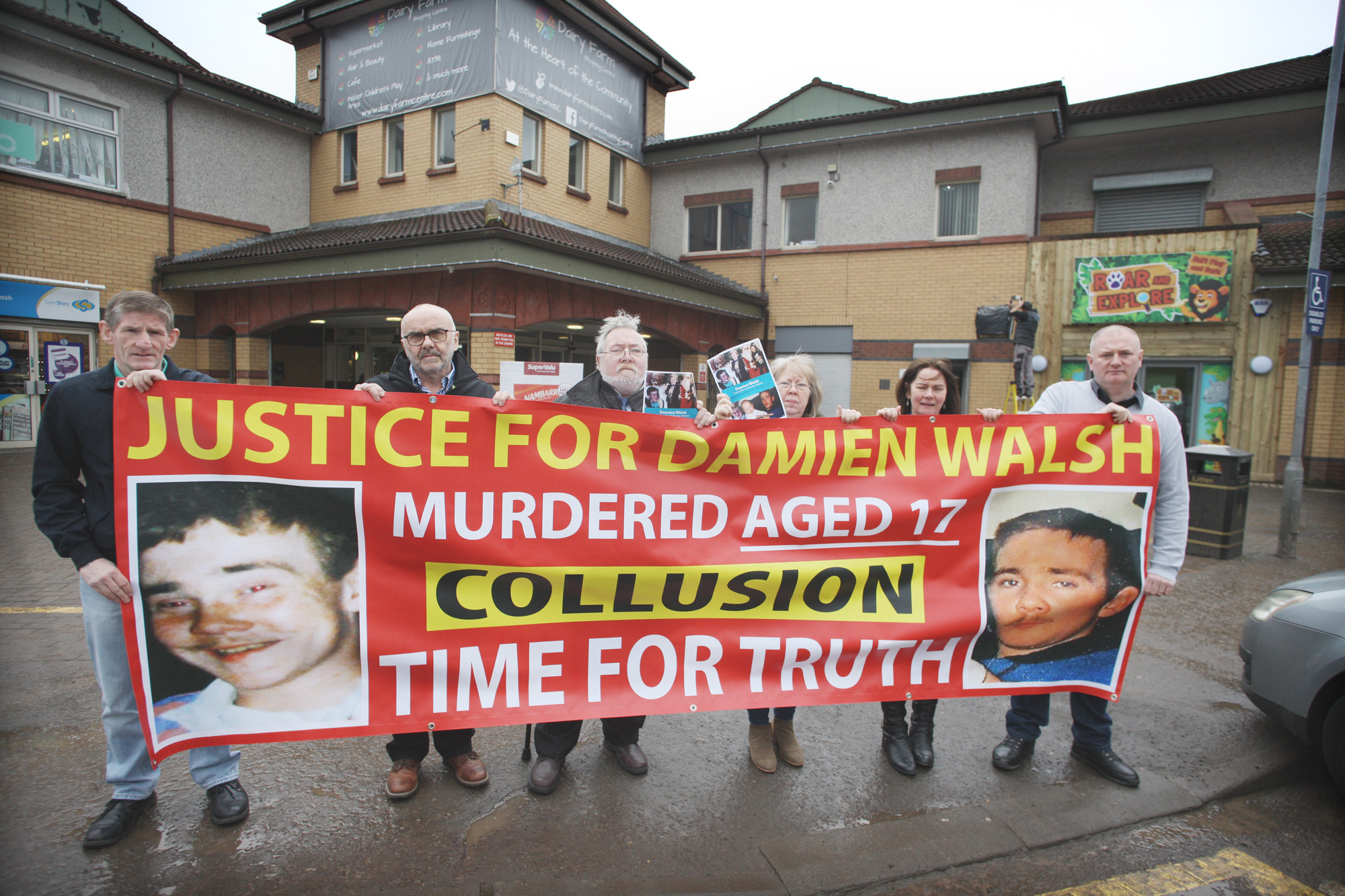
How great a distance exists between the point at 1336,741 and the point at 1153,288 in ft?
47.2

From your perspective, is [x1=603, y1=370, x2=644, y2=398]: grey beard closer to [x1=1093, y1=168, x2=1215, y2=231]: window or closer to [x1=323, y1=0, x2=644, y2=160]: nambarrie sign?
[x1=323, y1=0, x2=644, y2=160]: nambarrie sign

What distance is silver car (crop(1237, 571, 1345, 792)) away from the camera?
3.12 m

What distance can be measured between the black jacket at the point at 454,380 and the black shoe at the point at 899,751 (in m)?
2.49

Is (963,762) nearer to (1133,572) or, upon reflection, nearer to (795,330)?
(1133,572)

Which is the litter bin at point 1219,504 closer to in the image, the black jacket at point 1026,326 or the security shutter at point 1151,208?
the black jacket at point 1026,326

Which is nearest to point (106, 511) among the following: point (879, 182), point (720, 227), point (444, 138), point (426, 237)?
point (426, 237)

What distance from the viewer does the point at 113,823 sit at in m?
2.63

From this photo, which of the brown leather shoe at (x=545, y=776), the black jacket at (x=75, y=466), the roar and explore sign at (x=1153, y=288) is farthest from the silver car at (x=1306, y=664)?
the roar and explore sign at (x=1153, y=288)

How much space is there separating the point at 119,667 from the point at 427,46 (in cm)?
1654

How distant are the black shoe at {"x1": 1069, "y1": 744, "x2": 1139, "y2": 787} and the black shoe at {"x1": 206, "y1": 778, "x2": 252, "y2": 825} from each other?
3.71 meters

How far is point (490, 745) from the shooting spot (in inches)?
134

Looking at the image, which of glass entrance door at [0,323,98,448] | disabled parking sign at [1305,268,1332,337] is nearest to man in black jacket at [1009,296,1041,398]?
disabled parking sign at [1305,268,1332,337]

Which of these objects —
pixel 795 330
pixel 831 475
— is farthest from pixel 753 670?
pixel 795 330

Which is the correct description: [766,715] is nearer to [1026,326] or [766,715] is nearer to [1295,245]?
[1026,326]
